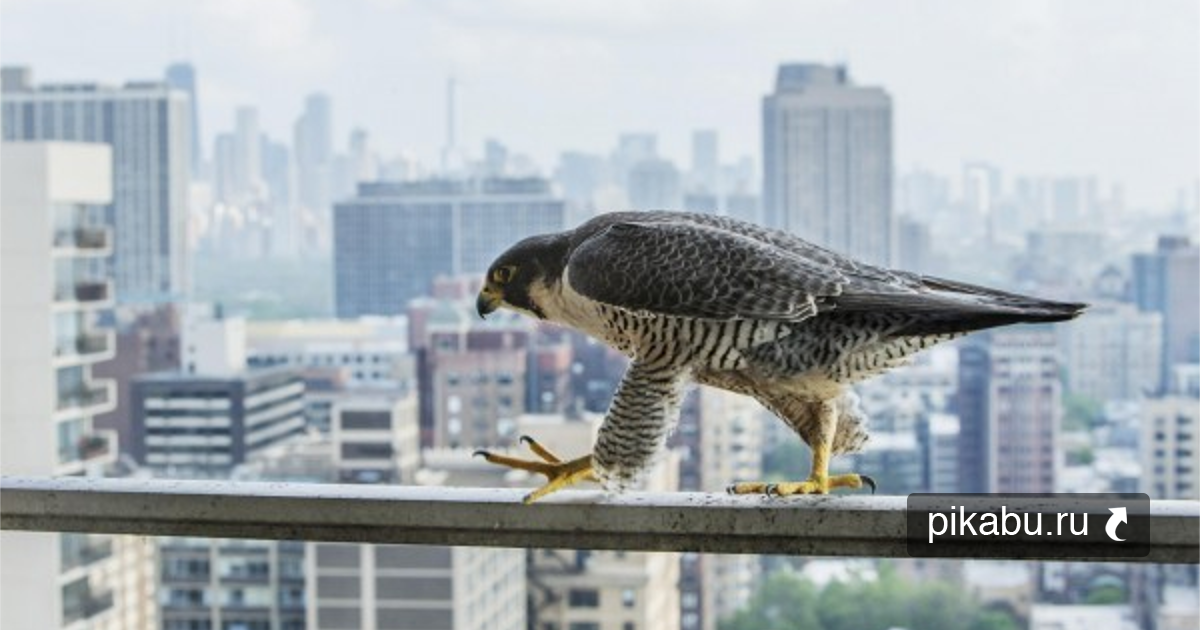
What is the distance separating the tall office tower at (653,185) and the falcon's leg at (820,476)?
34.9ft

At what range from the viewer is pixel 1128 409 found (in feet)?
33.7

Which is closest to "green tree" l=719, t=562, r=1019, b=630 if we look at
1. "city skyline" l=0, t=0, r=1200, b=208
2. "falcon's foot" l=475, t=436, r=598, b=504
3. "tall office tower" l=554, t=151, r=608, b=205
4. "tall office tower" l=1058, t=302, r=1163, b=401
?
"tall office tower" l=1058, t=302, r=1163, b=401

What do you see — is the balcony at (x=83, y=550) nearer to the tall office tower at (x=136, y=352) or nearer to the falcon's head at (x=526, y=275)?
the tall office tower at (x=136, y=352)

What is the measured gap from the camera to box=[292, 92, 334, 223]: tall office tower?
1415 cm

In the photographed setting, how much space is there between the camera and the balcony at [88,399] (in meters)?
7.31

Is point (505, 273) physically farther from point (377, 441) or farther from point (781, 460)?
point (377, 441)

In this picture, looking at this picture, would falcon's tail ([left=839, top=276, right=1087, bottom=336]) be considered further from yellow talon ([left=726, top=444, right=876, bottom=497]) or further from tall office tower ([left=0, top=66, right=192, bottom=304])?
tall office tower ([left=0, top=66, right=192, bottom=304])

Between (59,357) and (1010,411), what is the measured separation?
18.1 ft

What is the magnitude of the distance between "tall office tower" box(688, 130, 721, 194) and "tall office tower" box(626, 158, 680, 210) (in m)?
0.21

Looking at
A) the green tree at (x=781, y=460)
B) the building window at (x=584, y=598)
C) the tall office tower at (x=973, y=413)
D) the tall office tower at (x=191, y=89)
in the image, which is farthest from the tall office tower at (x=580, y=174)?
the building window at (x=584, y=598)

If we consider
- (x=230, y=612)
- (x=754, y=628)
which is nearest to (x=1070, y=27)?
(x=754, y=628)

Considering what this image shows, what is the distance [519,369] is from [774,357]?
8.14m

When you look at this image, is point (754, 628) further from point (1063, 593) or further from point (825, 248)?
point (825, 248)

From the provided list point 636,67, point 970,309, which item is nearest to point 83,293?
point 970,309
